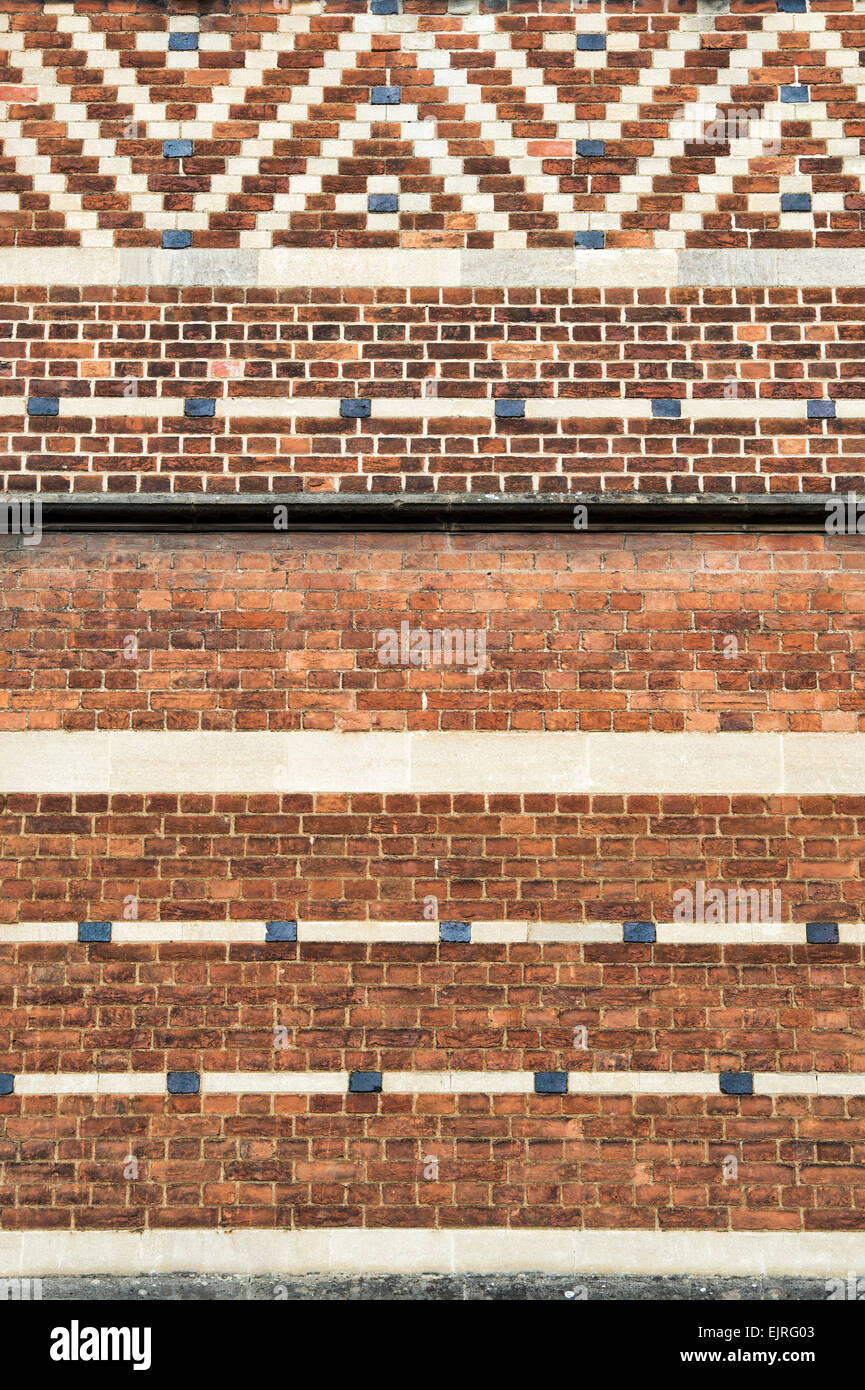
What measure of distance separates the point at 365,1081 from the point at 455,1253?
2.54ft

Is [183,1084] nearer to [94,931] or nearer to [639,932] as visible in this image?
[94,931]

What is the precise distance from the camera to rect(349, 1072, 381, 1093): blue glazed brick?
566cm

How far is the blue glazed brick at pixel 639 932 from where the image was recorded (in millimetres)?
5781

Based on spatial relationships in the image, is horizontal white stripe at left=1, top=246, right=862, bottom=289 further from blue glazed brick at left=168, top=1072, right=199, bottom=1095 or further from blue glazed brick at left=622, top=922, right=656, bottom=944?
blue glazed brick at left=168, top=1072, right=199, bottom=1095

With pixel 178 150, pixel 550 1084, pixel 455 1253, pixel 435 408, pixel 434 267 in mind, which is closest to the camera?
pixel 455 1253

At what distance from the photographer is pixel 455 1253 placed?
5.53 metres

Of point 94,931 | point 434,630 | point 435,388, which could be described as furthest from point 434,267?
point 94,931

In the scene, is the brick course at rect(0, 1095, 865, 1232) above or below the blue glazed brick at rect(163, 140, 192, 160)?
below

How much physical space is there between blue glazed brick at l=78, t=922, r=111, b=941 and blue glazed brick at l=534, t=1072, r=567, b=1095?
1.92m

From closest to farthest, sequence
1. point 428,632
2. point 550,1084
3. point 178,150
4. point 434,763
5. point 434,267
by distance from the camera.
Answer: point 550,1084
point 434,763
point 428,632
point 434,267
point 178,150

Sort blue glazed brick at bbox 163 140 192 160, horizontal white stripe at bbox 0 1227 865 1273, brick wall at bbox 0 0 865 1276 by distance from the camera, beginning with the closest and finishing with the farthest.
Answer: horizontal white stripe at bbox 0 1227 865 1273, brick wall at bbox 0 0 865 1276, blue glazed brick at bbox 163 140 192 160

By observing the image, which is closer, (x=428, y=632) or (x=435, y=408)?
(x=428, y=632)

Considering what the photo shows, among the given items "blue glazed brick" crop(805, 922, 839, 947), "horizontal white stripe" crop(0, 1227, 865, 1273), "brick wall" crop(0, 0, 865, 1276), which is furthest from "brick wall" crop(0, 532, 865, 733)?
"horizontal white stripe" crop(0, 1227, 865, 1273)

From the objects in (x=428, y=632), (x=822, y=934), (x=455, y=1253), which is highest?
(x=428, y=632)
